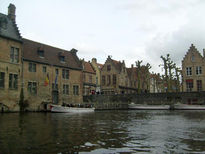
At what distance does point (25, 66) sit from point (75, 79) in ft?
39.1

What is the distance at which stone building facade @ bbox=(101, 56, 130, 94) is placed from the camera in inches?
2522

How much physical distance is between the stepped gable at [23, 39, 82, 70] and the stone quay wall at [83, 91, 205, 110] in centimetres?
859

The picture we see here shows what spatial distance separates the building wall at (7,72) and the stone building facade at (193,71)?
124 feet

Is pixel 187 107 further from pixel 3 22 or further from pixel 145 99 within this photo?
pixel 3 22

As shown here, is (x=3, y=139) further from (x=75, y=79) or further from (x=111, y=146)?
(x=75, y=79)

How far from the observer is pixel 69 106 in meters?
35.1

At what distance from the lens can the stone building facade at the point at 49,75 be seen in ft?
121

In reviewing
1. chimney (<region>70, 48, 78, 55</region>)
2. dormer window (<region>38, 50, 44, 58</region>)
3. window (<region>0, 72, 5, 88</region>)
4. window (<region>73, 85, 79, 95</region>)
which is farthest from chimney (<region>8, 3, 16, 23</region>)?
window (<region>73, 85, 79, 95</region>)

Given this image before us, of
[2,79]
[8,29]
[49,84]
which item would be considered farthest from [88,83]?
[2,79]

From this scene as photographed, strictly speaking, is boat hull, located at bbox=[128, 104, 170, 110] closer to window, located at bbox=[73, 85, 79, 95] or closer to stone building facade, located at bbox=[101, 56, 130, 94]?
window, located at bbox=[73, 85, 79, 95]

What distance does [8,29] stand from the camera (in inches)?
1357

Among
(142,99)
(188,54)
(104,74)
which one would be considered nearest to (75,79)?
(142,99)

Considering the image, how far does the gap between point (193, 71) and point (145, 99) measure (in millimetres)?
14898

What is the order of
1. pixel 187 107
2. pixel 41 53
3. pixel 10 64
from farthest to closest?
pixel 187 107 < pixel 41 53 < pixel 10 64
